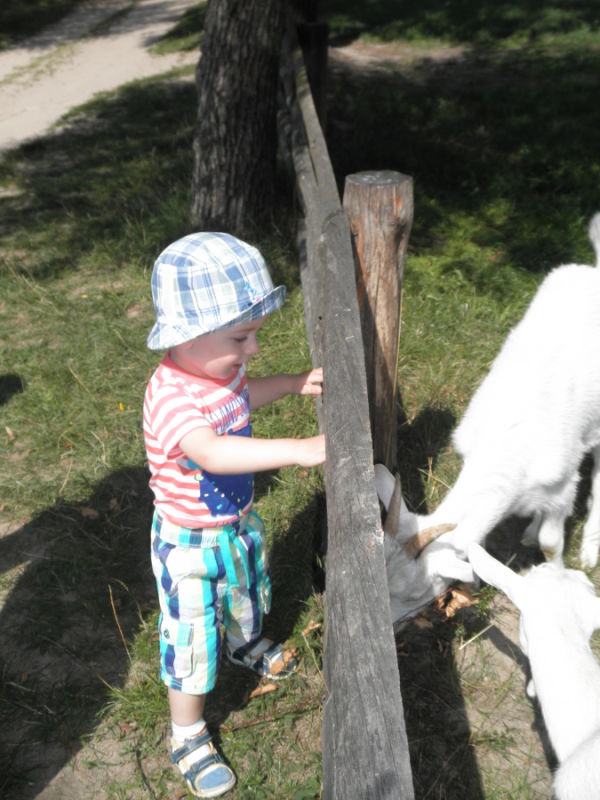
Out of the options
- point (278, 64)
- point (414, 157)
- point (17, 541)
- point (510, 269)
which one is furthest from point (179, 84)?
point (17, 541)

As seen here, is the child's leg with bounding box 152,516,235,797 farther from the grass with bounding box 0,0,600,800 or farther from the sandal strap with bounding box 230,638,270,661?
the sandal strap with bounding box 230,638,270,661

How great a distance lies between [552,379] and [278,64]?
359cm

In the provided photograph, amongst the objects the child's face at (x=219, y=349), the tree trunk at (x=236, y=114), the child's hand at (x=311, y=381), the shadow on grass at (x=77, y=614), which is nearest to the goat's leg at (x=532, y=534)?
the shadow on grass at (x=77, y=614)

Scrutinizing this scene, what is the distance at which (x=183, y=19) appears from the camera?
15.8 m

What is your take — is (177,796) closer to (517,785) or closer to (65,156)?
(517,785)

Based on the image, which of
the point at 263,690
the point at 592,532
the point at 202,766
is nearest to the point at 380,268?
the point at 263,690

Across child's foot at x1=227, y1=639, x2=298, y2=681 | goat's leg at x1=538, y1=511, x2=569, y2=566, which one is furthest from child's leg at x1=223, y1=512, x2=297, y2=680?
goat's leg at x1=538, y1=511, x2=569, y2=566

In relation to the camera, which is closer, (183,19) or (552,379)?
(552,379)

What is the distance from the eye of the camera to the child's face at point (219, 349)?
2.16 m

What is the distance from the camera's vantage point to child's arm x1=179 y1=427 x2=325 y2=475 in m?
2.08

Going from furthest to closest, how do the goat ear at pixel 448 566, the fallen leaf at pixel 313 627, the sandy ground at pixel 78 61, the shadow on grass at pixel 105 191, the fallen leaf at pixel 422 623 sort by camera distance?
the sandy ground at pixel 78 61, the shadow on grass at pixel 105 191, the fallen leaf at pixel 422 623, the fallen leaf at pixel 313 627, the goat ear at pixel 448 566

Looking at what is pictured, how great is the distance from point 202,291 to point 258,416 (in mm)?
2184

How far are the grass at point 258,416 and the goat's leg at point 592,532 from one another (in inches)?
15.0

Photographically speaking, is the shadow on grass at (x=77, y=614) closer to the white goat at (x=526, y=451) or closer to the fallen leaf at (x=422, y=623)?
the fallen leaf at (x=422, y=623)
